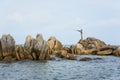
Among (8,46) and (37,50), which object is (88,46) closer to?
(37,50)

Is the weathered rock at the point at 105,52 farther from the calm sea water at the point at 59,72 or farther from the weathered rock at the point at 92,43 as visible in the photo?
the calm sea water at the point at 59,72

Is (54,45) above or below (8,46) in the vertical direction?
above

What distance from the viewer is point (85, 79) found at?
3909 cm

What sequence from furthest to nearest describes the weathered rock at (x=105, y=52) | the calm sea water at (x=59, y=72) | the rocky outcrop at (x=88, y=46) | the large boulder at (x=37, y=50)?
the rocky outcrop at (x=88, y=46) < the weathered rock at (x=105, y=52) < the large boulder at (x=37, y=50) < the calm sea water at (x=59, y=72)

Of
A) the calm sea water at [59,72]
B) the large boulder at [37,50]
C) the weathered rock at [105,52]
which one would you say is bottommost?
the calm sea water at [59,72]

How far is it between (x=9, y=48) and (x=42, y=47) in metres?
6.99

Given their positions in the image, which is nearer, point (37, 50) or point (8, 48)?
point (37, 50)

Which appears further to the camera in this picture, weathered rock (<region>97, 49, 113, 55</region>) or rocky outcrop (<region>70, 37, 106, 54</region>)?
rocky outcrop (<region>70, 37, 106, 54</region>)

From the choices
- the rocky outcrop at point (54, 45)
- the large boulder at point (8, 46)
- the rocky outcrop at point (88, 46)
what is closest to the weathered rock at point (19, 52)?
the large boulder at point (8, 46)

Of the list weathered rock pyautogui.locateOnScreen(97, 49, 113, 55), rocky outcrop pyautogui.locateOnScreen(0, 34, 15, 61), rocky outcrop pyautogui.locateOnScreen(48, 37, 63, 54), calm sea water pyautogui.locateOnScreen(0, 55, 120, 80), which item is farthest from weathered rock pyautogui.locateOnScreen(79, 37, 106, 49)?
calm sea water pyautogui.locateOnScreen(0, 55, 120, 80)

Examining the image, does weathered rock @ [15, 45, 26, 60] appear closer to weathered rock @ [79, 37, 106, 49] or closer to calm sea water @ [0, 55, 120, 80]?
calm sea water @ [0, 55, 120, 80]

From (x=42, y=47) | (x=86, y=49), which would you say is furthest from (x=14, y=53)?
(x=86, y=49)

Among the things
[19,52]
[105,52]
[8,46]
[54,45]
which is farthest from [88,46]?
[8,46]

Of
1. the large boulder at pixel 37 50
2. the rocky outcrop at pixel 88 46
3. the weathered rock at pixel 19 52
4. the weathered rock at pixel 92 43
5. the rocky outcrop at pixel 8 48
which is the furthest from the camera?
the weathered rock at pixel 92 43
